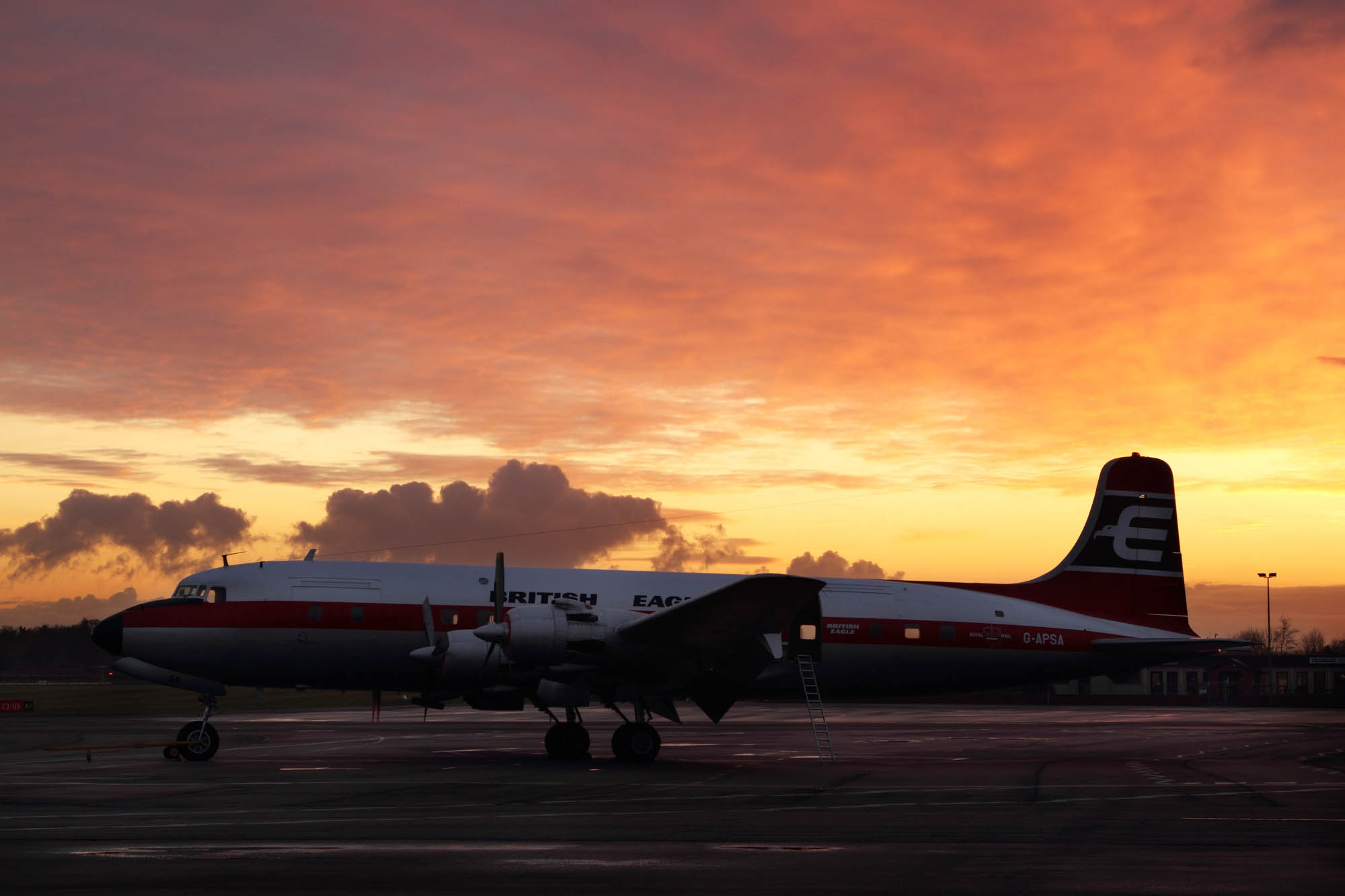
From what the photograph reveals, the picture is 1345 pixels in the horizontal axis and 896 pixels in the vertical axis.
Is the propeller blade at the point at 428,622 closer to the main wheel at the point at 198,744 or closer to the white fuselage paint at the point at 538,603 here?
the white fuselage paint at the point at 538,603

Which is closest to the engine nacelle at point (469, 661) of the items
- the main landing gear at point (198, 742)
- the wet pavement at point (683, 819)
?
the wet pavement at point (683, 819)

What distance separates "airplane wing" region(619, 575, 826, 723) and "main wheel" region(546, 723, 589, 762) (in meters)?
2.64

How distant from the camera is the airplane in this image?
24.6m

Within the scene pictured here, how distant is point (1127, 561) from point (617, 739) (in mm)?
16417

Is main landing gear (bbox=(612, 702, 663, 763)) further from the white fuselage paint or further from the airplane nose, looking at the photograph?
the airplane nose

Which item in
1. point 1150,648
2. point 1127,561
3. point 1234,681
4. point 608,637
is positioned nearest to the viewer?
point 608,637

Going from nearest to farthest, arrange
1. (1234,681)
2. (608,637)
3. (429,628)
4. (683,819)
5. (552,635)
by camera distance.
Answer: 1. (683,819)
2. (552,635)
3. (608,637)
4. (429,628)
5. (1234,681)

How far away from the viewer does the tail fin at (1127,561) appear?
32750 millimetres

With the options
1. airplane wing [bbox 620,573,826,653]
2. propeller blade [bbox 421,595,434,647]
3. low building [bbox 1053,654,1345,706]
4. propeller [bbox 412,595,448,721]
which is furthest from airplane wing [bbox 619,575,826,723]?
low building [bbox 1053,654,1345,706]

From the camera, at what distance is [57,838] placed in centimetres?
1399

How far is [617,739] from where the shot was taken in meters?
26.1

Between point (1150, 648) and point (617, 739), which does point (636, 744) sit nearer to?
point (617, 739)

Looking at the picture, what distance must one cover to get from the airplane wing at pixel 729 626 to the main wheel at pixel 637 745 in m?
1.43

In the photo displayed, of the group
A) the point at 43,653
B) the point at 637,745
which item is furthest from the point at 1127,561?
the point at 43,653
